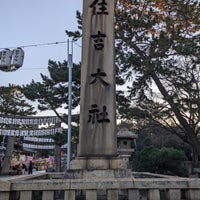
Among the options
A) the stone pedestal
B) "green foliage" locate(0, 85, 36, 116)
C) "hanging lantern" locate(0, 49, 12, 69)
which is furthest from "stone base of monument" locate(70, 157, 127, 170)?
"green foliage" locate(0, 85, 36, 116)

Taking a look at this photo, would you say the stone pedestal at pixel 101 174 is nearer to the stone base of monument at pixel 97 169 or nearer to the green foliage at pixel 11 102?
the stone base of monument at pixel 97 169

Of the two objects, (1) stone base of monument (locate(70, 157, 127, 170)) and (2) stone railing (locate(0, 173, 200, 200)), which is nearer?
(2) stone railing (locate(0, 173, 200, 200))

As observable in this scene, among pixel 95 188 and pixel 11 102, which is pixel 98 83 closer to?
pixel 95 188

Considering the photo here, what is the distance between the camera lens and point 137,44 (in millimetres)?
14156

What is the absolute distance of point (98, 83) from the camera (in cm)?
643

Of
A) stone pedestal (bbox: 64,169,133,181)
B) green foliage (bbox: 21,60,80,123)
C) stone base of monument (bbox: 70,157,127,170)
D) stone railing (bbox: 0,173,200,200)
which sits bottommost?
stone railing (bbox: 0,173,200,200)

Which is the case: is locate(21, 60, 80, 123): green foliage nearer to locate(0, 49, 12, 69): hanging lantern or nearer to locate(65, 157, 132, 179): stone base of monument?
locate(0, 49, 12, 69): hanging lantern

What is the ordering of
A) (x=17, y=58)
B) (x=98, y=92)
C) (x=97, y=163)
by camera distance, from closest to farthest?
(x=97, y=163) < (x=98, y=92) < (x=17, y=58)

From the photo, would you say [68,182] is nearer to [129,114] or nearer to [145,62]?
[145,62]

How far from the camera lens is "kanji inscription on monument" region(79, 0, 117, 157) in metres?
5.98

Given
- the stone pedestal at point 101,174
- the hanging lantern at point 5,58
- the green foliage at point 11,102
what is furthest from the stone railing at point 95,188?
the green foliage at point 11,102

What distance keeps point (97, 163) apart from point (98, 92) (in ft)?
5.81

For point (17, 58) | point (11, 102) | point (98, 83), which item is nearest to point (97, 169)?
point (98, 83)

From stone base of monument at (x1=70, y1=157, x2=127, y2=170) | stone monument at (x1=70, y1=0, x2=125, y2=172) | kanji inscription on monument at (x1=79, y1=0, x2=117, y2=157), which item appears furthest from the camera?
kanji inscription on monument at (x1=79, y1=0, x2=117, y2=157)
